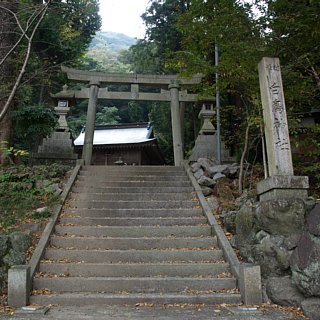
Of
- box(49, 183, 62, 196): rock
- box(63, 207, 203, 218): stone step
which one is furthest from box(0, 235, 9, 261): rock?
box(49, 183, 62, 196): rock

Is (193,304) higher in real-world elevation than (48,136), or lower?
lower

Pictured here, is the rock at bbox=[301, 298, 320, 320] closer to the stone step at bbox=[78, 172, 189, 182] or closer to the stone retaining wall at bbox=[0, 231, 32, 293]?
the stone retaining wall at bbox=[0, 231, 32, 293]

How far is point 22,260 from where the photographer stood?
5039mm

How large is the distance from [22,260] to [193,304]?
2.55m

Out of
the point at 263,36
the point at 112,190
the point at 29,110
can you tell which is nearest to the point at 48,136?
the point at 29,110

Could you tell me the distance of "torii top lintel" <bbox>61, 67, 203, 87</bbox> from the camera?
454 inches

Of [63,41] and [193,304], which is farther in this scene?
[63,41]

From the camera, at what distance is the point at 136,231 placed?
245 inches

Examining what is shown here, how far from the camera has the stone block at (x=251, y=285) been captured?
4.49 meters

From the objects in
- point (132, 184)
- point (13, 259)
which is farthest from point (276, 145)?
point (13, 259)

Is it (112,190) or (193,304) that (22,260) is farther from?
(112,190)

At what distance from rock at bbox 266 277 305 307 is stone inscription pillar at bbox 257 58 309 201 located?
3.72 feet

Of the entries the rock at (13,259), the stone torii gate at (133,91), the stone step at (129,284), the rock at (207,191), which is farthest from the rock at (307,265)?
the stone torii gate at (133,91)

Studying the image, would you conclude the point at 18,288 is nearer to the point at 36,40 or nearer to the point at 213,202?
the point at 213,202
